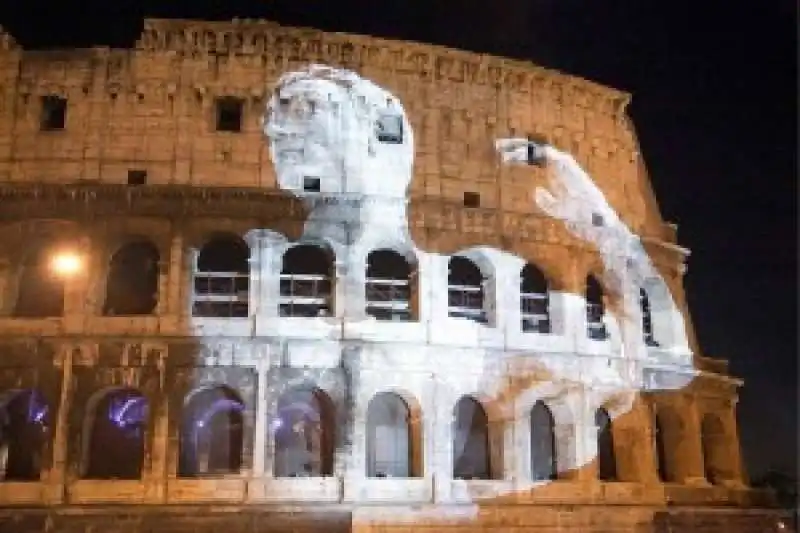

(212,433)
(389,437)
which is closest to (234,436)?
(212,433)

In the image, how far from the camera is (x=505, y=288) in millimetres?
20688

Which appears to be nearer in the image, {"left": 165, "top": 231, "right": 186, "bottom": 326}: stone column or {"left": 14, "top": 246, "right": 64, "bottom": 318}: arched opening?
{"left": 165, "top": 231, "right": 186, "bottom": 326}: stone column

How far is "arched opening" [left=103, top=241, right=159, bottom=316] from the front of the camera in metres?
20.3

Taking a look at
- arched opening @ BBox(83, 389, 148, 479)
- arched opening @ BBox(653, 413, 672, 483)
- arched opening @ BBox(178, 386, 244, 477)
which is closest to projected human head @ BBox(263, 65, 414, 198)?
arched opening @ BBox(178, 386, 244, 477)

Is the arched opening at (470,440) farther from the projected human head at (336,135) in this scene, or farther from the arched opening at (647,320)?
the arched opening at (647,320)

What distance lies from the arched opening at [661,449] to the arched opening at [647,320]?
1984 mm

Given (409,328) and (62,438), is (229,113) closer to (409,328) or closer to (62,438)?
(409,328)

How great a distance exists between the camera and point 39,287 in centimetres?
1969

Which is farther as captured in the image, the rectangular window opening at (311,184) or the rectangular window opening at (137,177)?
the rectangular window opening at (311,184)

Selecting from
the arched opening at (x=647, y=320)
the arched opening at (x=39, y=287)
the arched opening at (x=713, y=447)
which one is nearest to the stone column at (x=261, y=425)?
the arched opening at (x=39, y=287)

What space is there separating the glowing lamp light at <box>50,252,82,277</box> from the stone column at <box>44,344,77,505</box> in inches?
64.6

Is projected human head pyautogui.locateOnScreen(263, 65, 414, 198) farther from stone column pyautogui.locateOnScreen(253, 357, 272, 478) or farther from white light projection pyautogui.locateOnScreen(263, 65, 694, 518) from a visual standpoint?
stone column pyautogui.locateOnScreen(253, 357, 272, 478)

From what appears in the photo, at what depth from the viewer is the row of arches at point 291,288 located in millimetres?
19641

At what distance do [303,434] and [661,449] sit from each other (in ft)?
31.2
